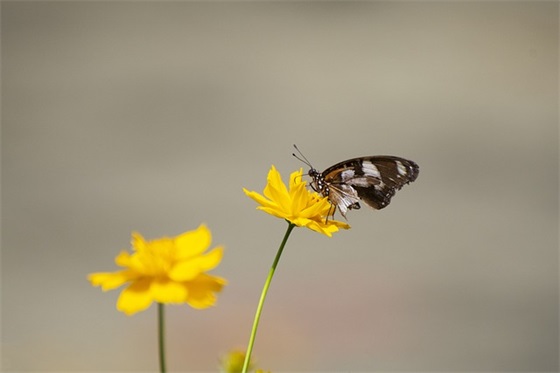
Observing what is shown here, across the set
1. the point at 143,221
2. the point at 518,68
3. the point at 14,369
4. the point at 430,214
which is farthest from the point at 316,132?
the point at 14,369

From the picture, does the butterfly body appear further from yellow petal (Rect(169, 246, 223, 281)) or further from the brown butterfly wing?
yellow petal (Rect(169, 246, 223, 281))

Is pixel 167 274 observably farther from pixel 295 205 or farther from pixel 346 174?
pixel 346 174

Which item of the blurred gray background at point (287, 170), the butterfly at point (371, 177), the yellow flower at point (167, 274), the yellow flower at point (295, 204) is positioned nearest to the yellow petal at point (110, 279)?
the yellow flower at point (167, 274)

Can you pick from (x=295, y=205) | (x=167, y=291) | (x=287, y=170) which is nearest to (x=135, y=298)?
(x=167, y=291)

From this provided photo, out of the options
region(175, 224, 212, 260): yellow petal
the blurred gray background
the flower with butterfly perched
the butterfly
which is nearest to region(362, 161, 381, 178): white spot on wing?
the butterfly

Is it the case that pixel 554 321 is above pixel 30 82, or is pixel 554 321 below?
below

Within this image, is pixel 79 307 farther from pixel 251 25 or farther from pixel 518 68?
pixel 518 68
